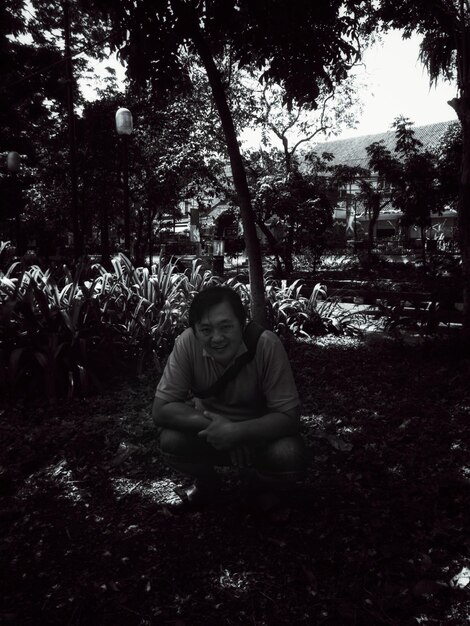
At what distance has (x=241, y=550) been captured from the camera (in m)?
2.09

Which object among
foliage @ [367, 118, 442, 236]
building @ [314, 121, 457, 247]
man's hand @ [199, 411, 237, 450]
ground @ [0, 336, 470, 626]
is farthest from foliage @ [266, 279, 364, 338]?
building @ [314, 121, 457, 247]

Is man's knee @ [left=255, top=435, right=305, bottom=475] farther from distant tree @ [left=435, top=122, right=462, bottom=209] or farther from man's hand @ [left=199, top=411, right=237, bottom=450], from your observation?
distant tree @ [left=435, top=122, right=462, bottom=209]

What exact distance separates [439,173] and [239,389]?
1377cm

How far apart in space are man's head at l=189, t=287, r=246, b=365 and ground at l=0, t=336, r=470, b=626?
2.28 ft

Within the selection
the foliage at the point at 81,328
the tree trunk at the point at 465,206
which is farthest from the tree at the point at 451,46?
the foliage at the point at 81,328

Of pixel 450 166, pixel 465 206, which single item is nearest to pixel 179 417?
pixel 465 206

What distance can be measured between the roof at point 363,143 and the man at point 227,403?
3309 centimetres

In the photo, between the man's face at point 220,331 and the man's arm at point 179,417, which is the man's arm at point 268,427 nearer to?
the man's arm at point 179,417

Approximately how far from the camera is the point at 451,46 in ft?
22.6

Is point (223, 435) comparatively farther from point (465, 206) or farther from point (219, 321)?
point (465, 206)

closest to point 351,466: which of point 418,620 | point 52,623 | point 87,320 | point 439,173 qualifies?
point 418,620

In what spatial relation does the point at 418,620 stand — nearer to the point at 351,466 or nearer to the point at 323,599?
the point at 323,599

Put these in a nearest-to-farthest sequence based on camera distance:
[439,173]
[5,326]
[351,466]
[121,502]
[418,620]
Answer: [418,620], [121,502], [351,466], [5,326], [439,173]

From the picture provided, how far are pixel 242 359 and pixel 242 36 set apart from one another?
2976 mm
